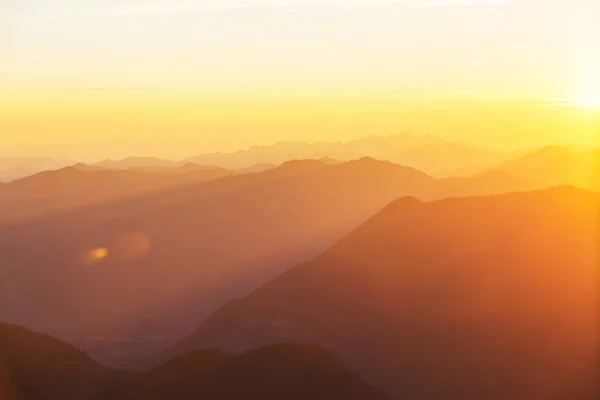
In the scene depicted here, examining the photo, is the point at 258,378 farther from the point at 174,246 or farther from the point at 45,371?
the point at 174,246

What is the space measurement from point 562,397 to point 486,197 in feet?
111

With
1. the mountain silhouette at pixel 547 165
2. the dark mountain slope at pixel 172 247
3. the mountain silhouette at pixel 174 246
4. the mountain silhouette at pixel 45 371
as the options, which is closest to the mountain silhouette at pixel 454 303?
the mountain silhouette at pixel 45 371

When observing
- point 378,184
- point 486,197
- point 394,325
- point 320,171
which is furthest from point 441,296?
point 320,171

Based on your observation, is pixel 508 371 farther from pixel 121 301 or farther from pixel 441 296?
pixel 121 301

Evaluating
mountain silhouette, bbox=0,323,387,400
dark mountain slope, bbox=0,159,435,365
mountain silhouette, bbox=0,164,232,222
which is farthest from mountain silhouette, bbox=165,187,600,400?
mountain silhouette, bbox=0,164,232,222

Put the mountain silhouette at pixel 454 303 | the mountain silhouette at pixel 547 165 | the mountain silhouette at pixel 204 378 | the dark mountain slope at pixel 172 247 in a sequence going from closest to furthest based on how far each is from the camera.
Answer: the mountain silhouette at pixel 204 378
the mountain silhouette at pixel 454 303
the dark mountain slope at pixel 172 247
the mountain silhouette at pixel 547 165

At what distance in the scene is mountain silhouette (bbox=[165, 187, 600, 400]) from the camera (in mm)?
42544

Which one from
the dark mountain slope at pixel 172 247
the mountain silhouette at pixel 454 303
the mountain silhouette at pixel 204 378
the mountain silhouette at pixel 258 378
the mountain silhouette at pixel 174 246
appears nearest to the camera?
the mountain silhouette at pixel 258 378

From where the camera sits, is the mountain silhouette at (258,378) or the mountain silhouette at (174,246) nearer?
the mountain silhouette at (258,378)

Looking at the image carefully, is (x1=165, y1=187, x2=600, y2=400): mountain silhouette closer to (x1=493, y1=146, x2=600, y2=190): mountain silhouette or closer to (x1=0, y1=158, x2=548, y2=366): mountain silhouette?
(x1=0, y1=158, x2=548, y2=366): mountain silhouette

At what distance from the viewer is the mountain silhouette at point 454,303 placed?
42.5 m

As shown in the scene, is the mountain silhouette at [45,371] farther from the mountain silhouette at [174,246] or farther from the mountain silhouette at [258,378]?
the mountain silhouette at [174,246]

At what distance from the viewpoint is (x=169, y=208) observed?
123688 millimetres

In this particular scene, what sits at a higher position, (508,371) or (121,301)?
(508,371)
